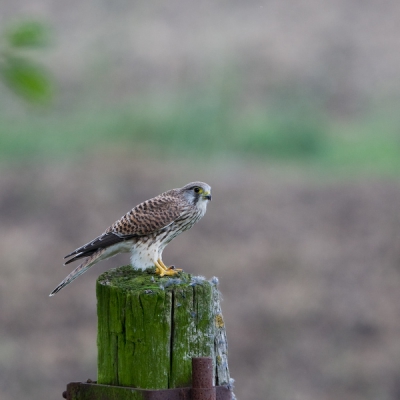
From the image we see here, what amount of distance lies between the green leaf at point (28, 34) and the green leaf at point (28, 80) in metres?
0.07

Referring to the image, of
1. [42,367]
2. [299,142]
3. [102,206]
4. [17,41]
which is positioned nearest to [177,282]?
[17,41]

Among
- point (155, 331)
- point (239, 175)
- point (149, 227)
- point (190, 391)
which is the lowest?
point (190, 391)

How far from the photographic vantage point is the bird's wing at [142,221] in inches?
183

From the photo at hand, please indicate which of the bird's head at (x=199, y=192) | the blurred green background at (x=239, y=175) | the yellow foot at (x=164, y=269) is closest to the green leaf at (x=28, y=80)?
the yellow foot at (x=164, y=269)

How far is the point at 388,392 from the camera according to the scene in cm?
908

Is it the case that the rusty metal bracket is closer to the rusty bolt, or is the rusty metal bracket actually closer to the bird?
the rusty bolt

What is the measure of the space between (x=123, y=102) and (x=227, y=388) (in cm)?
1183

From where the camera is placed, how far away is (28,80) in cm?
251

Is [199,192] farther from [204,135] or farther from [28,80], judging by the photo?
[204,135]

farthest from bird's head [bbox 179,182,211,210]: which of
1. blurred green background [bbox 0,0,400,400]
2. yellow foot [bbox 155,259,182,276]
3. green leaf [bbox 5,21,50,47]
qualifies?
blurred green background [bbox 0,0,400,400]

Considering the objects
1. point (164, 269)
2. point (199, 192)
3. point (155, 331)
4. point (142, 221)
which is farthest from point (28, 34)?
A: point (199, 192)

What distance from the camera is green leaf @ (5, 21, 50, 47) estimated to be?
8.55 ft

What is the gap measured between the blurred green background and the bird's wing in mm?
4589

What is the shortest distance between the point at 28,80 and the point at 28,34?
0.20 m
